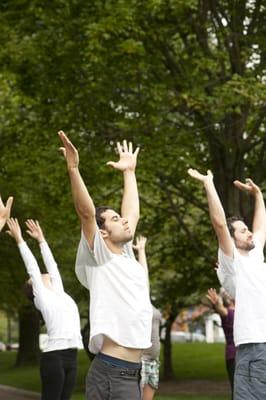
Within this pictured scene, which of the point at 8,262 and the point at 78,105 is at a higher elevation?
the point at 78,105

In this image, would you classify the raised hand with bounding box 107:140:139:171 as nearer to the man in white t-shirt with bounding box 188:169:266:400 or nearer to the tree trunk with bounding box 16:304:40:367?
the man in white t-shirt with bounding box 188:169:266:400

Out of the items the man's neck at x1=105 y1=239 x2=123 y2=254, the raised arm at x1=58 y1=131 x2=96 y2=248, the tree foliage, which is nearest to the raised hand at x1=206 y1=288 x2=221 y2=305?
the man's neck at x1=105 y1=239 x2=123 y2=254

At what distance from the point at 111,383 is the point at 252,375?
154 centimetres

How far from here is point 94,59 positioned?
17562 millimetres

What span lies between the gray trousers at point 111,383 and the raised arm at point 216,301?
15.5ft

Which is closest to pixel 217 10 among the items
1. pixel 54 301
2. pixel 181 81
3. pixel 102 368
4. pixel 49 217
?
pixel 181 81

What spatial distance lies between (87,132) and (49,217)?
116 inches

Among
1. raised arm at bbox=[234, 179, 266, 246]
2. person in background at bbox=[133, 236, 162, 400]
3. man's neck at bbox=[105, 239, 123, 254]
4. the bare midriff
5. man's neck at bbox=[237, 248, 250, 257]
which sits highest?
raised arm at bbox=[234, 179, 266, 246]

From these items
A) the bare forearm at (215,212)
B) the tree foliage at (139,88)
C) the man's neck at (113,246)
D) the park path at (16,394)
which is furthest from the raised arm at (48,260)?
the park path at (16,394)

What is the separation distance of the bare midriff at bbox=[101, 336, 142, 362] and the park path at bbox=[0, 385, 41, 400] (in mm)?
13875

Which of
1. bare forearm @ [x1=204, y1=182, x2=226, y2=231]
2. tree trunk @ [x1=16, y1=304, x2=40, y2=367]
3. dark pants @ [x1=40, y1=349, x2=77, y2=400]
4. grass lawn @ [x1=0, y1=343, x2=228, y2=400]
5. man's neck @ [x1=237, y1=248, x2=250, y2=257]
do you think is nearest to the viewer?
bare forearm @ [x1=204, y1=182, x2=226, y2=231]

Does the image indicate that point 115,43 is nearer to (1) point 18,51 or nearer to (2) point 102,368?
(1) point 18,51

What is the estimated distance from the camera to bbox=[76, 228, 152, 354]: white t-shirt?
6.07 metres

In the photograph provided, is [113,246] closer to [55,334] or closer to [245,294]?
[245,294]
